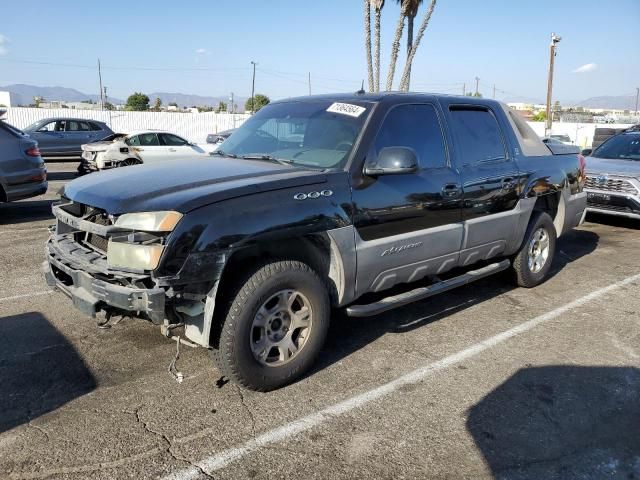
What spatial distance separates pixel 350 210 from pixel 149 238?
1.38m

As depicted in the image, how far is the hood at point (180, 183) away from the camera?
3.13 metres

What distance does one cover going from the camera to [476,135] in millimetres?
4992

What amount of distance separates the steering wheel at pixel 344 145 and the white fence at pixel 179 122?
29116 mm

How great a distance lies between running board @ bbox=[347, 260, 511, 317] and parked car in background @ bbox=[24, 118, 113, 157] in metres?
17.6

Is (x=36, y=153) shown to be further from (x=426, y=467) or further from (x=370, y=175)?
(x=426, y=467)

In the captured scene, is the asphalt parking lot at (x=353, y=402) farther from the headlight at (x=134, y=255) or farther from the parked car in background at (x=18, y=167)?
the parked car in background at (x=18, y=167)

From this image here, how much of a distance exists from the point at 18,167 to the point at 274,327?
709 cm

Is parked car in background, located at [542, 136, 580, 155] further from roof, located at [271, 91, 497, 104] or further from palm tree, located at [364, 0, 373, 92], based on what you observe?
palm tree, located at [364, 0, 373, 92]

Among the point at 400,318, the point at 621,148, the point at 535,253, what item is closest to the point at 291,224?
the point at 400,318

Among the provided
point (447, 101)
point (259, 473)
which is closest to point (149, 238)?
point (259, 473)

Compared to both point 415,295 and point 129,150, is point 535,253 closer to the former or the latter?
point 415,295

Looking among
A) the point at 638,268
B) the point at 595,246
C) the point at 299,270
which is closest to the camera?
the point at 299,270

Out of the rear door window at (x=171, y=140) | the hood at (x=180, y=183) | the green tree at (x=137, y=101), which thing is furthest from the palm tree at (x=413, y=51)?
the green tree at (x=137, y=101)

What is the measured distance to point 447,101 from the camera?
4758mm
